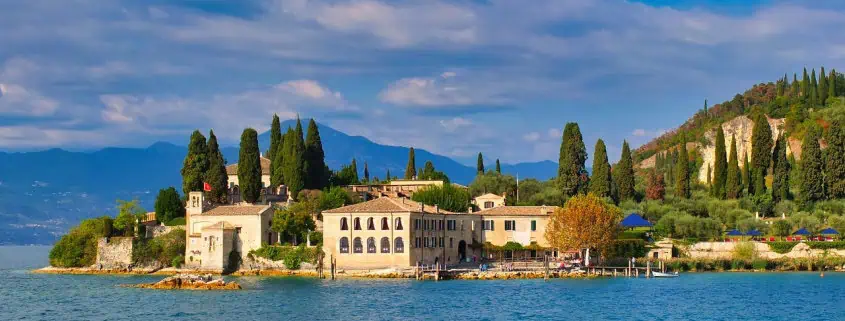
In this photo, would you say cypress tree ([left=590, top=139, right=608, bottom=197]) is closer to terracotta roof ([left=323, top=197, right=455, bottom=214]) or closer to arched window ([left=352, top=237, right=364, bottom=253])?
terracotta roof ([left=323, top=197, right=455, bottom=214])

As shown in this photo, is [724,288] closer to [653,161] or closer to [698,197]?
[698,197]

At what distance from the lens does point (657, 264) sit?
70.8 meters

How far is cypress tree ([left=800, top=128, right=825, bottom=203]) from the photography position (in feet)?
255

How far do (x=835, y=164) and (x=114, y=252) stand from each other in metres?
50.5

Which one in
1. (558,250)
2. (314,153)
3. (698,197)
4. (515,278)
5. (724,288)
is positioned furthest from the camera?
(698,197)

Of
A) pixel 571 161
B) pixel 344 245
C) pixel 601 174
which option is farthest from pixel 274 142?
pixel 601 174

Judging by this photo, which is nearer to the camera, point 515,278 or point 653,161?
point 515,278

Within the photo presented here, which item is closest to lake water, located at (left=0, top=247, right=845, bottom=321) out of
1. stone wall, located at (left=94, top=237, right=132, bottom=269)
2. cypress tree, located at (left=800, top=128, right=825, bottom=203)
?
stone wall, located at (left=94, top=237, right=132, bottom=269)

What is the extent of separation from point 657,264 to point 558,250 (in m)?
6.60

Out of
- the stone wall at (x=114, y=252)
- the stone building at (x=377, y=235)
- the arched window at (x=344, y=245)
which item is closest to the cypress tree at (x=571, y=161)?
the stone building at (x=377, y=235)

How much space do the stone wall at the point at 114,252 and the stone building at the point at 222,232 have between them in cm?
466

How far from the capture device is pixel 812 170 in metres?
77.8

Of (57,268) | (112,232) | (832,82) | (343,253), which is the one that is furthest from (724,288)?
(832,82)

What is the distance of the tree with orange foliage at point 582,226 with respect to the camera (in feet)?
220
